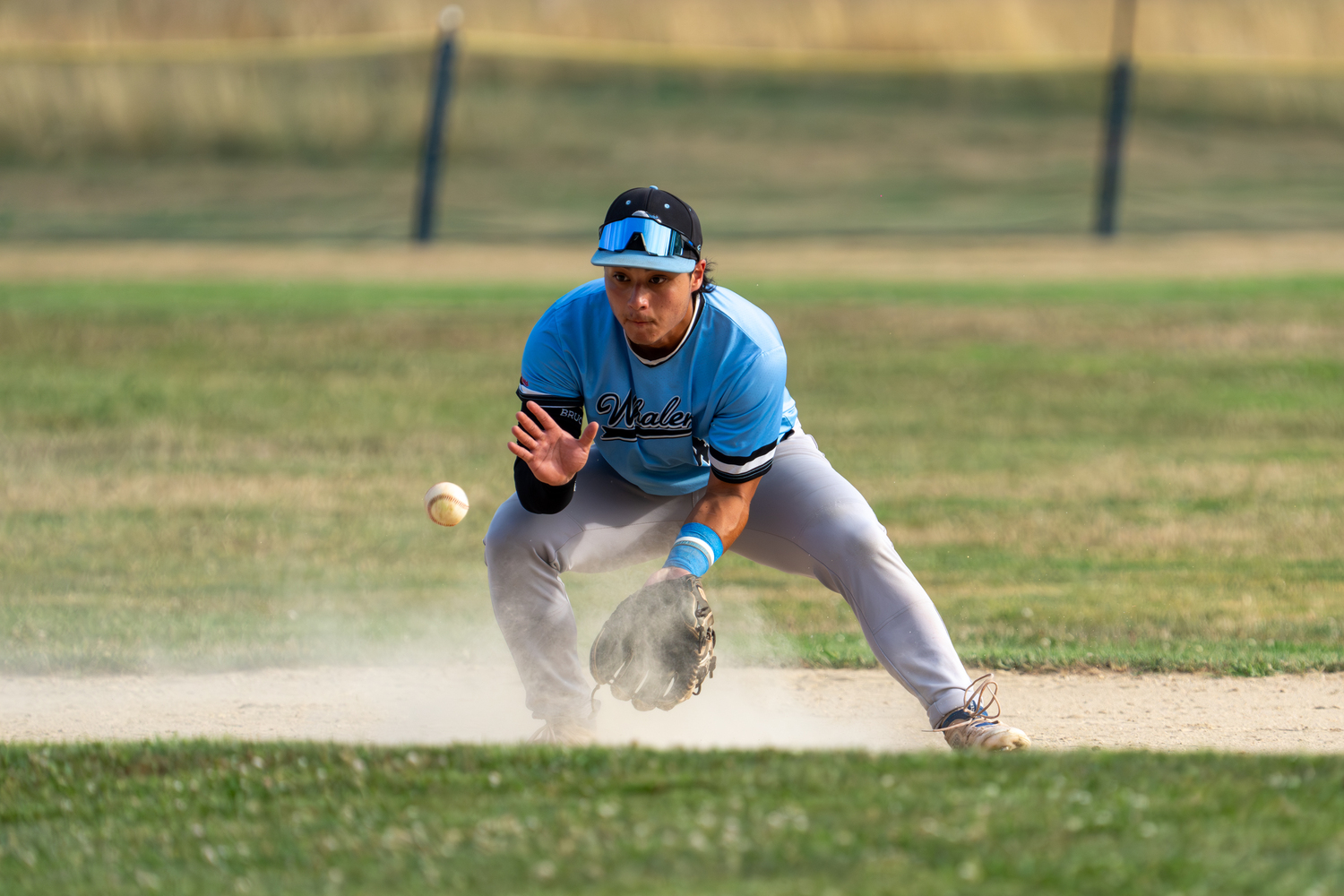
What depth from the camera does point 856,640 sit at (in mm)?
7152

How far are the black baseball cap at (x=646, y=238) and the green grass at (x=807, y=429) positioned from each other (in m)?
2.49

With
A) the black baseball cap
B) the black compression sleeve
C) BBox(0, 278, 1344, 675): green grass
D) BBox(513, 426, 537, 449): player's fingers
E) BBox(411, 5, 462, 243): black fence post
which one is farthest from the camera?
BBox(411, 5, 462, 243): black fence post

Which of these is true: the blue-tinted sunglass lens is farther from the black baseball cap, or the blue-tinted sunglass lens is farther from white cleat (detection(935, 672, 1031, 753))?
white cleat (detection(935, 672, 1031, 753))

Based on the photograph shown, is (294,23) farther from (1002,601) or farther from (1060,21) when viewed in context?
(1002,601)

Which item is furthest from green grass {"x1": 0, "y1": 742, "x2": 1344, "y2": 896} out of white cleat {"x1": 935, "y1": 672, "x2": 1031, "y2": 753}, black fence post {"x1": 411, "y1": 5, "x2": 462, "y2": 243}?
black fence post {"x1": 411, "y1": 5, "x2": 462, "y2": 243}

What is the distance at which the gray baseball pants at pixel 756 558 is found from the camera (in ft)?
16.5

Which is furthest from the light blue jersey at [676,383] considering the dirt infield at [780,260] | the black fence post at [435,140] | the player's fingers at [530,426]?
the black fence post at [435,140]

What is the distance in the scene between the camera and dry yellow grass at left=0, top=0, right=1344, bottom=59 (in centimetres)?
3831

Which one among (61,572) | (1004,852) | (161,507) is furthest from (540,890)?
(161,507)

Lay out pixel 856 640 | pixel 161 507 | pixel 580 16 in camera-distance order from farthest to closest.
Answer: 1. pixel 580 16
2. pixel 161 507
3. pixel 856 640

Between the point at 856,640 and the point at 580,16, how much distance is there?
33292 mm

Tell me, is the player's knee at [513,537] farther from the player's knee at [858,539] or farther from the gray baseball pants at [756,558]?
the player's knee at [858,539]

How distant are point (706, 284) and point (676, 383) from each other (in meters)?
0.36

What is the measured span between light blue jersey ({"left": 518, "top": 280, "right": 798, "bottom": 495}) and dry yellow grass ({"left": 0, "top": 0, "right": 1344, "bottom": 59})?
111 feet
